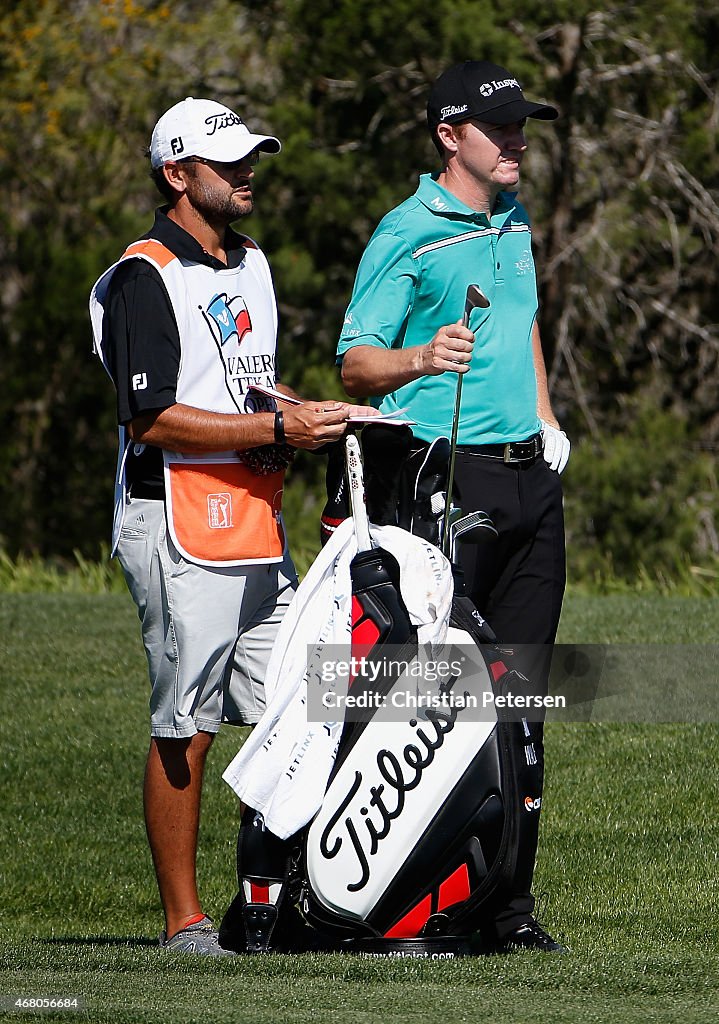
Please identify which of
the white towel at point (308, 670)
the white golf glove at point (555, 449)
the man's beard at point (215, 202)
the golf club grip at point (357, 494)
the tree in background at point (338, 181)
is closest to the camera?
the white towel at point (308, 670)

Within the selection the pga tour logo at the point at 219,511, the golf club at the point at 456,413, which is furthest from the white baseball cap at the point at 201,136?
the pga tour logo at the point at 219,511

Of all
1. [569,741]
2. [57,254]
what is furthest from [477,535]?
→ [57,254]

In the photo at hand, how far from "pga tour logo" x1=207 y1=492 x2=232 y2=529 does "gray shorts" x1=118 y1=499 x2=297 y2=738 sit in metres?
0.10

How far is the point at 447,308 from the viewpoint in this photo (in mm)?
3967

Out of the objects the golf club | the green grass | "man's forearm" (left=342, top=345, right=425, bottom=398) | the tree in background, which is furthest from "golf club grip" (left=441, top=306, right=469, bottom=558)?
the tree in background

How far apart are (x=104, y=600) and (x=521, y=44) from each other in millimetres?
6430

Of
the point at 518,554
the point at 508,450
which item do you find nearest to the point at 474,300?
the point at 508,450

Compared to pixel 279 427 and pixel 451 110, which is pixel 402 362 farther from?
pixel 451 110

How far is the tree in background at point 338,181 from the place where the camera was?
46.1ft

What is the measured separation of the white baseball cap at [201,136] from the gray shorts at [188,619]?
32.8 inches

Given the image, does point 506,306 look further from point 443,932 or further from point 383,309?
point 443,932

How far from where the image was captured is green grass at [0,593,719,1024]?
3.17 meters

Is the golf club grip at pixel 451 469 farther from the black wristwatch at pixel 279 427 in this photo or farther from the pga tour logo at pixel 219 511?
the pga tour logo at pixel 219 511

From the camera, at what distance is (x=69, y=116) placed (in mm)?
17078
